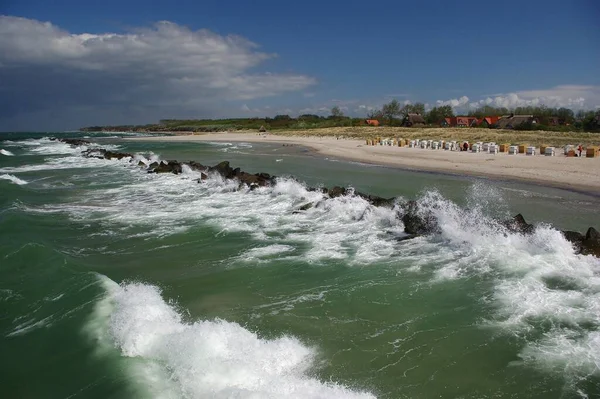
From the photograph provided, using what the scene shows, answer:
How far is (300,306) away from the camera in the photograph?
328 inches

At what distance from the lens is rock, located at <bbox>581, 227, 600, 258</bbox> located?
9.91 meters

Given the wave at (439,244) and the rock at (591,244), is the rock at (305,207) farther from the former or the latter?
the rock at (591,244)

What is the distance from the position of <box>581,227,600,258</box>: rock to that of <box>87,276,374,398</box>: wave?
756 centimetres

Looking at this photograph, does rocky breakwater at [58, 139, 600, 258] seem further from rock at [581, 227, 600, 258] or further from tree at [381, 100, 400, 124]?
tree at [381, 100, 400, 124]

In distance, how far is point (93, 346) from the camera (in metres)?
7.16

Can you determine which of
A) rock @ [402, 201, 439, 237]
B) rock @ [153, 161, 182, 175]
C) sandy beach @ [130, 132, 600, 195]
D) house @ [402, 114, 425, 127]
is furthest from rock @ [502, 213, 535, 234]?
house @ [402, 114, 425, 127]

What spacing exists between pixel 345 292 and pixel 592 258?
593cm

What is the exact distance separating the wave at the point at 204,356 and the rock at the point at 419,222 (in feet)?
23.6

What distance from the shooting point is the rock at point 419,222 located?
12938mm

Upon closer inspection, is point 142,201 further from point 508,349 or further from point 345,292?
point 508,349

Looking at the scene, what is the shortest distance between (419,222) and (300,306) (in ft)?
20.6

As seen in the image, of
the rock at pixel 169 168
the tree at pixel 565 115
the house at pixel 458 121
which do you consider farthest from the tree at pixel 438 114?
the rock at pixel 169 168

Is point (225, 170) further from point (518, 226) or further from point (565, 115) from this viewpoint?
point (565, 115)

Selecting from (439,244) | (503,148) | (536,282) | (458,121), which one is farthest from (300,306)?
(458,121)
